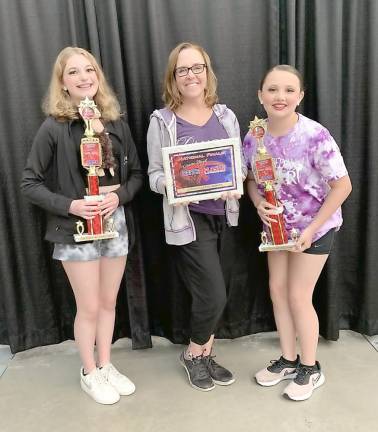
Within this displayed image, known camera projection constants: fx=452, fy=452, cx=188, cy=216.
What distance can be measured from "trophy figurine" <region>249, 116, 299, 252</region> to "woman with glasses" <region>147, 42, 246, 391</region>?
0.49 ft

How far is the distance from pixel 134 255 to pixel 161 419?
88 cm

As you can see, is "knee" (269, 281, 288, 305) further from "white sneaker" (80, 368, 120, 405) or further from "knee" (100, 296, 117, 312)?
"white sneaker" (80, 368, 120, 405)

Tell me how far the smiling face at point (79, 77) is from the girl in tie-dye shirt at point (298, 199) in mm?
757

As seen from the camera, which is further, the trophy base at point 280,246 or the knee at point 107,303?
the knee at point 107,303

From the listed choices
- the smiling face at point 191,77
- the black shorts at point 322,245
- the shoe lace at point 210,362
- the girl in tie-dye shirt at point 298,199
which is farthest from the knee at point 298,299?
the smiling face at point 191,77

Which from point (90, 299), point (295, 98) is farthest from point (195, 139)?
point (90, 299)

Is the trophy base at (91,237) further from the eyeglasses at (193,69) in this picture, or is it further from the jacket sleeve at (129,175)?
the eyeglasses at (193,69)

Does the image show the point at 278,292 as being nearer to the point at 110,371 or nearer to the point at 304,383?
the point at 304,383

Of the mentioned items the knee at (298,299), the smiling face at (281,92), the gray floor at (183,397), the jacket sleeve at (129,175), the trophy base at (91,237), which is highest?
the smiling face at (281,92)

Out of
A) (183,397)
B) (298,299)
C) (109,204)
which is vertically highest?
(109,204)

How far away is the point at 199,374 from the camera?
2305 millimetres

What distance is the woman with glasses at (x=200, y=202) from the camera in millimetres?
2033

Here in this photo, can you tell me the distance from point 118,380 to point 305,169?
1.40 meters

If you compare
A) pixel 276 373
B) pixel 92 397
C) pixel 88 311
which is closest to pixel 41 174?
pixel 88 311
